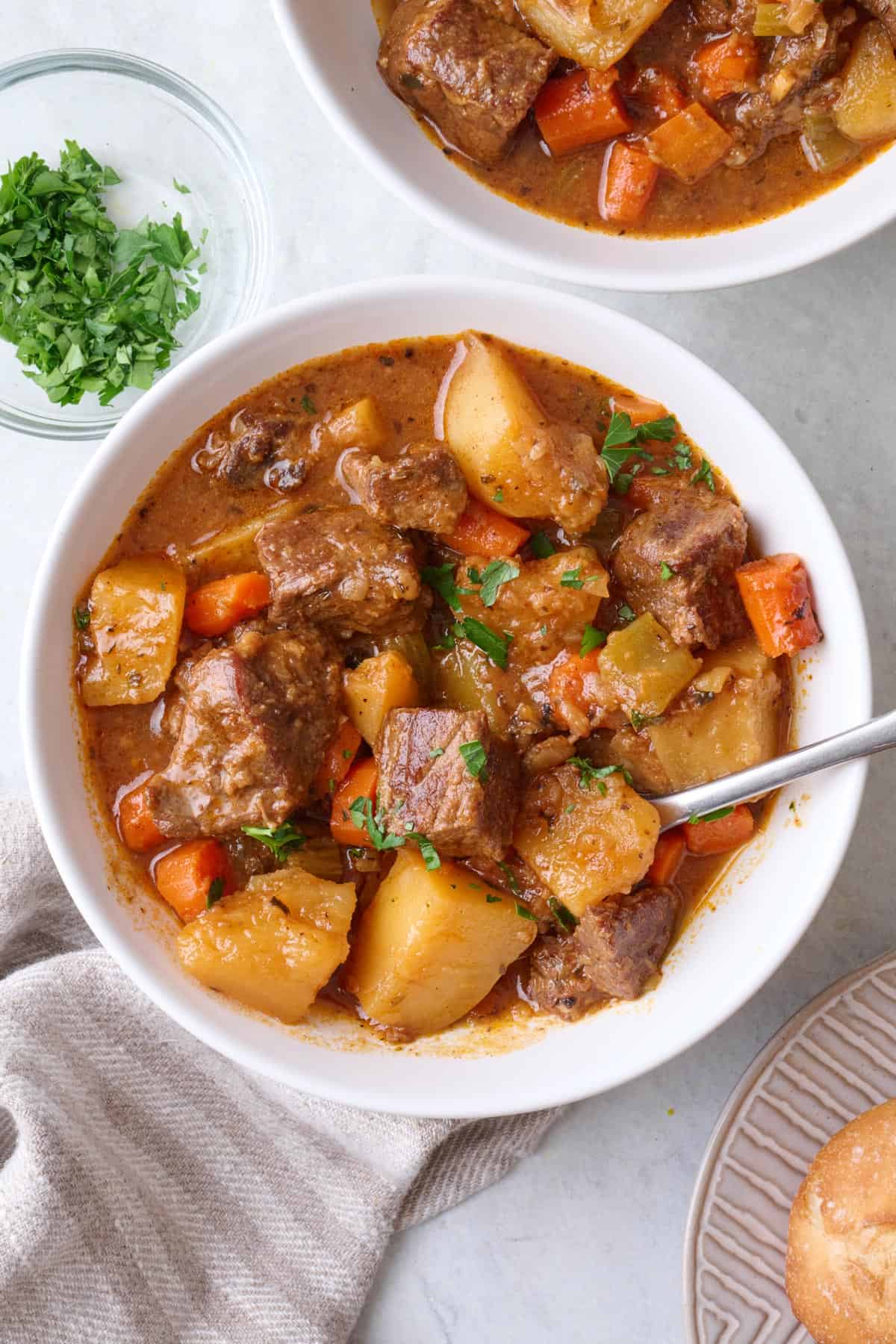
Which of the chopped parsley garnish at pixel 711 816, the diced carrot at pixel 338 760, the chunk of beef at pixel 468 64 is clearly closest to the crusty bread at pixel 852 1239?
the chopped parsley garnish at pixel 711 816

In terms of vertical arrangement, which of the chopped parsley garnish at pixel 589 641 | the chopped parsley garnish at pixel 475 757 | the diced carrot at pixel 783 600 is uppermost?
the diced carrot at pixel 783 600

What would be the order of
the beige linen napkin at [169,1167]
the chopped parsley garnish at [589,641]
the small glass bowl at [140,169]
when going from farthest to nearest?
the small glass bowl at [140,169], the beige linen napkin at [169,1167], the chopped parsley garnish at [589,641]

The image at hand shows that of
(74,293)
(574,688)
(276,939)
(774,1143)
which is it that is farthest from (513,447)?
(774,1143)

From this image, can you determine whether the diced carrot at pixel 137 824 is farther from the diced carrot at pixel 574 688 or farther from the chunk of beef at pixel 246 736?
the diced carrot at pixel 574 688

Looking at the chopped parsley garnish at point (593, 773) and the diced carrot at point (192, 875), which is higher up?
the chopped parsley garnish at point (593, 773)

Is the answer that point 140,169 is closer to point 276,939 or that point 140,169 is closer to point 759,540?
point 759,540
